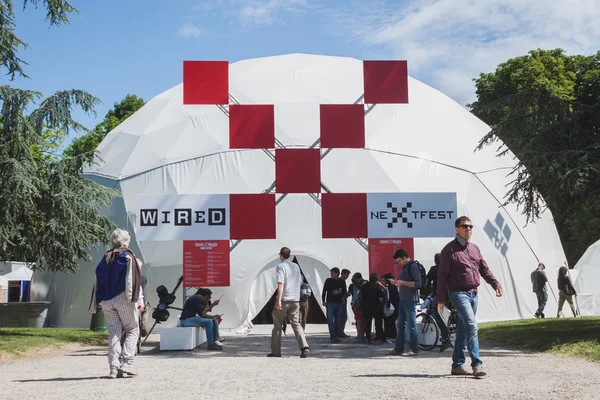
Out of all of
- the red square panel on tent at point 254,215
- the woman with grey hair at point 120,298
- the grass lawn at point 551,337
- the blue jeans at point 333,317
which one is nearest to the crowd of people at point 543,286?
the grass lawn at point 551,337

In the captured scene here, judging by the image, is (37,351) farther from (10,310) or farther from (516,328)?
(516,328)

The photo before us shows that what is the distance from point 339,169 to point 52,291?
900 centimetres

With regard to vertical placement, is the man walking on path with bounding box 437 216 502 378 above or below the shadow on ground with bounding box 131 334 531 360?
above

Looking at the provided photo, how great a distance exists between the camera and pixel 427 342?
36.5 feet

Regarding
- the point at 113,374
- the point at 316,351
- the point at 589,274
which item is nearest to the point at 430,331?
the point at 316,351

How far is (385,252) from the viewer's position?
14156 millimetres

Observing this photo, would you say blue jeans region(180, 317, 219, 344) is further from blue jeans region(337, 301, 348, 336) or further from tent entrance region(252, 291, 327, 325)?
tent entrance region(252, 291, 327, 325)

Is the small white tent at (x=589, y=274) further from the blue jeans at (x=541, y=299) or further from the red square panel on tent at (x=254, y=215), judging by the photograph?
the red square panel on tent at (x=254, y=215)

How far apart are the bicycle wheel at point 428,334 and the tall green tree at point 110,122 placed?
3004 cm

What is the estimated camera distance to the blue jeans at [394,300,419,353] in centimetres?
1003

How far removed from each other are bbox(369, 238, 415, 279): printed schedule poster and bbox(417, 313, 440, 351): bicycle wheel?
291cm

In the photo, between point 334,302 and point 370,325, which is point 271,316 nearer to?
point 334,302

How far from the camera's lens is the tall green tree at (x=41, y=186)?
39.3 ft

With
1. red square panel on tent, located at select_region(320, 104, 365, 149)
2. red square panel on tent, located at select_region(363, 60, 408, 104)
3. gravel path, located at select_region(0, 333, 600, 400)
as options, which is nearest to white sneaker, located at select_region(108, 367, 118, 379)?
gravel path, located at select_region(0, 333, 600, 400)
